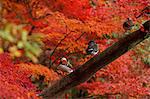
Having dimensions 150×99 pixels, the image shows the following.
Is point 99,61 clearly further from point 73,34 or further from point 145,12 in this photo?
point 73,34

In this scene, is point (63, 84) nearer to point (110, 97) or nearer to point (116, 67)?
point (116, 67)

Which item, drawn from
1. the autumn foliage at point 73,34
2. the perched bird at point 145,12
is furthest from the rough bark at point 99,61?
the perched bird at point 145,12

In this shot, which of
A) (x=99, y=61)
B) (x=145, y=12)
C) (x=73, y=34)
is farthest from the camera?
(x=73, y=34)

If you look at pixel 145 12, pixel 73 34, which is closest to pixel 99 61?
pixel 145 12

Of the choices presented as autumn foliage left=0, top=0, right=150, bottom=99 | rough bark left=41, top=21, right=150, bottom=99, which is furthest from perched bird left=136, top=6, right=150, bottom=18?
rough bark left=41, top=21, right=150, bottom=99

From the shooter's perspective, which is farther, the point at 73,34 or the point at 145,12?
the point at 73,34

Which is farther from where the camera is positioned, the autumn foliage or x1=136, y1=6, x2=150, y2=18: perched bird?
the autumn foliage

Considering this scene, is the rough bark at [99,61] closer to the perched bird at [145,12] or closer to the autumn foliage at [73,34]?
the autumn foliage at [73,34]

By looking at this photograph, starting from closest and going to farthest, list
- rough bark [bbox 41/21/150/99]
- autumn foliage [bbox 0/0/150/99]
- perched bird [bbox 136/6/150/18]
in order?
rough bark [bbox 41/21/150/99], perched bird [bbox 136/6/150/18], autumn foliage [bbox 0/0/150/99]

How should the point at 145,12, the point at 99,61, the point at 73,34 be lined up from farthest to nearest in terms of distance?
the point at 73,34 → the point at 145,12 → the point at 99,61

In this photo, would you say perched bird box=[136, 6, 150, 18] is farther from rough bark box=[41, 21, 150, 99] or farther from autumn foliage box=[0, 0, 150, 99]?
rough bark box=[41, 21, 150, 99]
